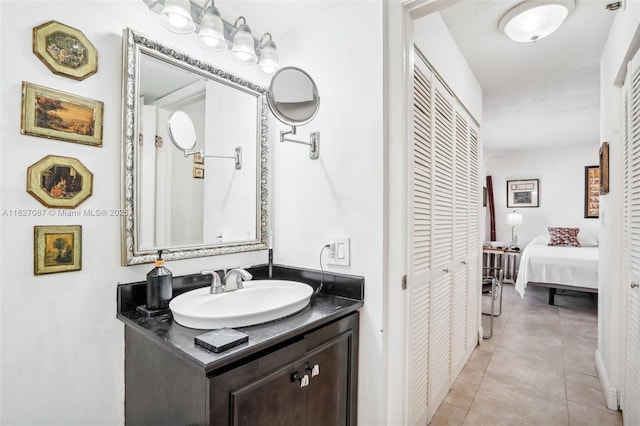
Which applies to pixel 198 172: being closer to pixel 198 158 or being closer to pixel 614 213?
pixel 198 158

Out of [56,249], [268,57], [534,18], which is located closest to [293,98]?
[268,57]

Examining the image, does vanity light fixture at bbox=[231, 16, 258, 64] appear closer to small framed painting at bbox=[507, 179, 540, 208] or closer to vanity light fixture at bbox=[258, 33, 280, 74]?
vanity light fixture at bbox=[258, 33, 280, 74]

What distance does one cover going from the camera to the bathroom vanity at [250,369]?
0.89 meters

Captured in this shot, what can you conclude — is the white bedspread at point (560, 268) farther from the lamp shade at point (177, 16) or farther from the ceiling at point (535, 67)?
the lamp shade at point (177, 16)

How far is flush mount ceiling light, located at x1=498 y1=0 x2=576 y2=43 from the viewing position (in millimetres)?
1736

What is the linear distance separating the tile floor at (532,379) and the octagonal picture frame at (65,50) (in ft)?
7.87

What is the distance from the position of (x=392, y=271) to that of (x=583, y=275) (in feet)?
13.3

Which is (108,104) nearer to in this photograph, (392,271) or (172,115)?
(172,115)

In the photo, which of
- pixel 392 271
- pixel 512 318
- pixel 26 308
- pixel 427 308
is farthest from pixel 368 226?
pixel 512 318

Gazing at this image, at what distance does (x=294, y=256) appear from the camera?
168 centimetres

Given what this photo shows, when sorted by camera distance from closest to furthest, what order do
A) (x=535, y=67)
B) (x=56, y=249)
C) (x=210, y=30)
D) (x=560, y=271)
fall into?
(x=56, y=249), (x=210, y=30), (x=535, y=67), (x=560, y=271)

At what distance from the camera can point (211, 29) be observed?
1303 mm

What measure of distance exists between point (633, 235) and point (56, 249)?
2.44m

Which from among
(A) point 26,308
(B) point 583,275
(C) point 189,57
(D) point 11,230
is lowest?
(B) point 583,275
